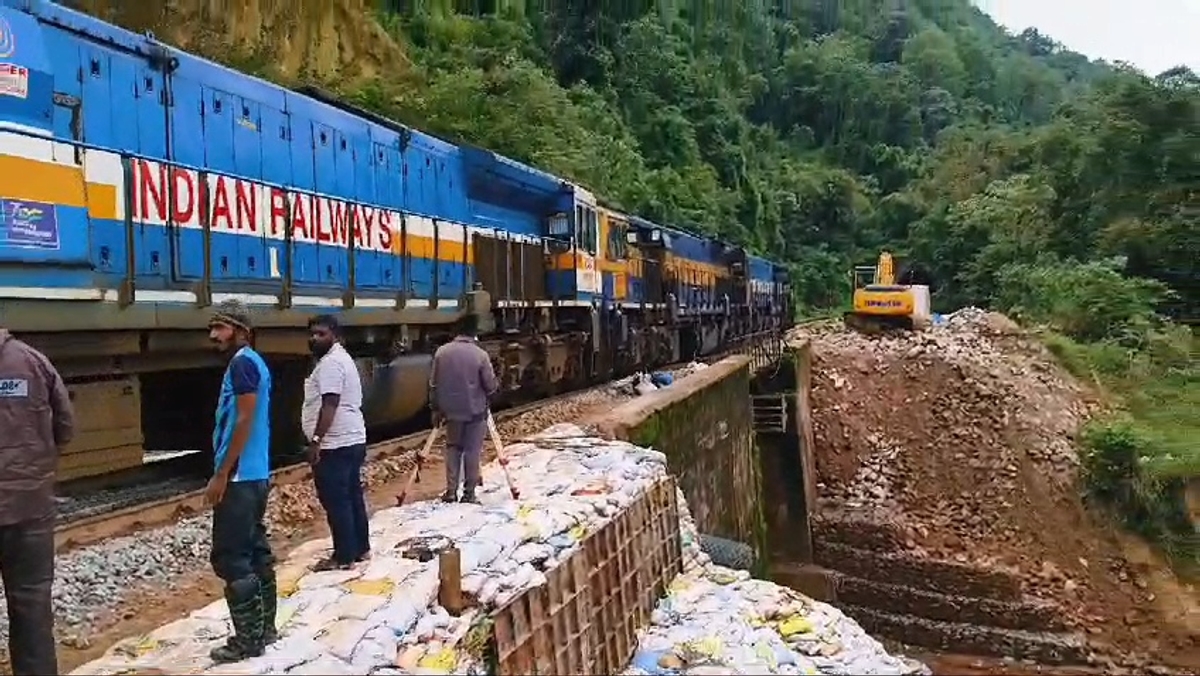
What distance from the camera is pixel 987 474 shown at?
70.5 feet

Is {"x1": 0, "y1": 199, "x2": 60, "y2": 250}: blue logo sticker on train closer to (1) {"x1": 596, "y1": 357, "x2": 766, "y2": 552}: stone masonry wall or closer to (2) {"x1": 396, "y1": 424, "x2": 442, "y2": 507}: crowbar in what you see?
(2) {"x1": 396, "y1": 424, "x2": 442, "y2": 507}: crowbar

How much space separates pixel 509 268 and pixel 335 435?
8.77 meters

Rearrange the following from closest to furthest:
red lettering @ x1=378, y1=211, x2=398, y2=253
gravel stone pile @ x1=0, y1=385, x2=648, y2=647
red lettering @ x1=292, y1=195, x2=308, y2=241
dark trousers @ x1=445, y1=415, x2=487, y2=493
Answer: gravel stone pile @ x1=0, y1=385, x2=648, y2=647, dark trousers @ x1=445, y1=415, x2=487, y2=493, red lettering @ x1=292, y1=195, x2=308, y2=241, red lettering @ x1=378, y1=211, x2=398, y2=253

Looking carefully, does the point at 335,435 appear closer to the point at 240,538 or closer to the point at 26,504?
the point at 240,538

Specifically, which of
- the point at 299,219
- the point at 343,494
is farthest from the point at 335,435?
the point at 299,219

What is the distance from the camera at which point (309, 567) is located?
589 cm

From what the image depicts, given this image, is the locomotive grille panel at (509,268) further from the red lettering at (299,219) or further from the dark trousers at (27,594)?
the dark trousers at (27,594)

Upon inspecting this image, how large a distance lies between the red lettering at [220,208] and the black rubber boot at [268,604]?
404cm

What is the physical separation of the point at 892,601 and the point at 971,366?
9347 millimetres

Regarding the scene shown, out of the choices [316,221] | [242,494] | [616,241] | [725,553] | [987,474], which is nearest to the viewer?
[242,494]

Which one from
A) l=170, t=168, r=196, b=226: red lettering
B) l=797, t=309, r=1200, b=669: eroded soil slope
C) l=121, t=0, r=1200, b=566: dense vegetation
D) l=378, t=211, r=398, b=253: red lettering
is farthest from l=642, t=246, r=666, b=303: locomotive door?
l=170, t=168, r=196, b=226: red lettering

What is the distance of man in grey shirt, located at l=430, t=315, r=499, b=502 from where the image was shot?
7.61 metres

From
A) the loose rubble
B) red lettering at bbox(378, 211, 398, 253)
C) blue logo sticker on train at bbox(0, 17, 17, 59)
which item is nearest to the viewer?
the loose rubble

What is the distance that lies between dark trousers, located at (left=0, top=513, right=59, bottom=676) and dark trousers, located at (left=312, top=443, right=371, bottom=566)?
5.37 ft
